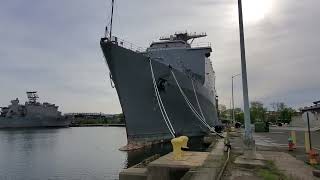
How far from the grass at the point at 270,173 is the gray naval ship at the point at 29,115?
128m

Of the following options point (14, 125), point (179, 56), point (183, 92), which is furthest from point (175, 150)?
point (14, 125)

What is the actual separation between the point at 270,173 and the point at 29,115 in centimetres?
12986

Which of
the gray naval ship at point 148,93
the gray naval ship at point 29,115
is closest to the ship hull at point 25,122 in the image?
the gray naval ship at point 29,115

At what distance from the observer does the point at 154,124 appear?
2980 centimetres

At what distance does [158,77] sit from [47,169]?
10657 mm

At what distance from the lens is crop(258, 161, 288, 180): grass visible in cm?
1089

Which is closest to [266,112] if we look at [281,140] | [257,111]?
[257,111]

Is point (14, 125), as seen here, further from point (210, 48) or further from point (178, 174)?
point (178, 174)

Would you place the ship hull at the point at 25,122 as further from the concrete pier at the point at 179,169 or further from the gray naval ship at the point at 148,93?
the concrete pier at the point at 179,169

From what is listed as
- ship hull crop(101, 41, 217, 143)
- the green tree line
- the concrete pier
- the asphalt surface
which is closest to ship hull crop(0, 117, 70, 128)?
the green tree line

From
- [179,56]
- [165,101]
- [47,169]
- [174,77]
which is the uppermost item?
[179,56]

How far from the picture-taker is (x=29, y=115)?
433 ft

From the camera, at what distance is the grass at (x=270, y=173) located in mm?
10891

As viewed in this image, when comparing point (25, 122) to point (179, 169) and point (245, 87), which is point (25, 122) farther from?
point (179, 169)
